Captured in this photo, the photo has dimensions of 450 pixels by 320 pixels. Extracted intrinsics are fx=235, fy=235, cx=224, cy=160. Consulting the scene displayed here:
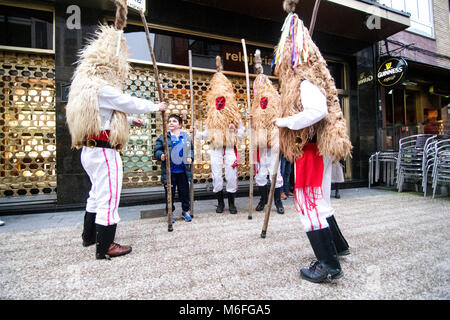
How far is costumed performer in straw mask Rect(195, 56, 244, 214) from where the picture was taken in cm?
446

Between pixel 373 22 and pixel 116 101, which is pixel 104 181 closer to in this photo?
pixel 116 101

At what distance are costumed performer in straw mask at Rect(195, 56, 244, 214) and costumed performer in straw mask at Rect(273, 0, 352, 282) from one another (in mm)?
2288

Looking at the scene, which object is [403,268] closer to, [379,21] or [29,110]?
[29,110]

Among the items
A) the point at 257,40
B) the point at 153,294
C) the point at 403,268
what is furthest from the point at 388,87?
the point at 153,294

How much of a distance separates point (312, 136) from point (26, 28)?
6398 millimetres

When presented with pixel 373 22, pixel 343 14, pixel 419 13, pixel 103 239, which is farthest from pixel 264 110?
pixel 419 13

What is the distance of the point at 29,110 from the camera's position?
16.2 ft

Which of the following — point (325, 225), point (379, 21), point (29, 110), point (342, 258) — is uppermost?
point (379, 21)

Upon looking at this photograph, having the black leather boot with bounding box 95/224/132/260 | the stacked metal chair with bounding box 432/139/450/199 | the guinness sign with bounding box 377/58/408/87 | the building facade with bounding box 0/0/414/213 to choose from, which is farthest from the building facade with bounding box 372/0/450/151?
the black leather boot with bounding box 95/224/132/260

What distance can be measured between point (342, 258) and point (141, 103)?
8.62 ft

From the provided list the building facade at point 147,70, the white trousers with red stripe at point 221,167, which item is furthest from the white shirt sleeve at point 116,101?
the building facade at point 147,70

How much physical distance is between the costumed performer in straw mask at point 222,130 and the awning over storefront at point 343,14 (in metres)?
2.60

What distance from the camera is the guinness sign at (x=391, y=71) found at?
23.2 ft
